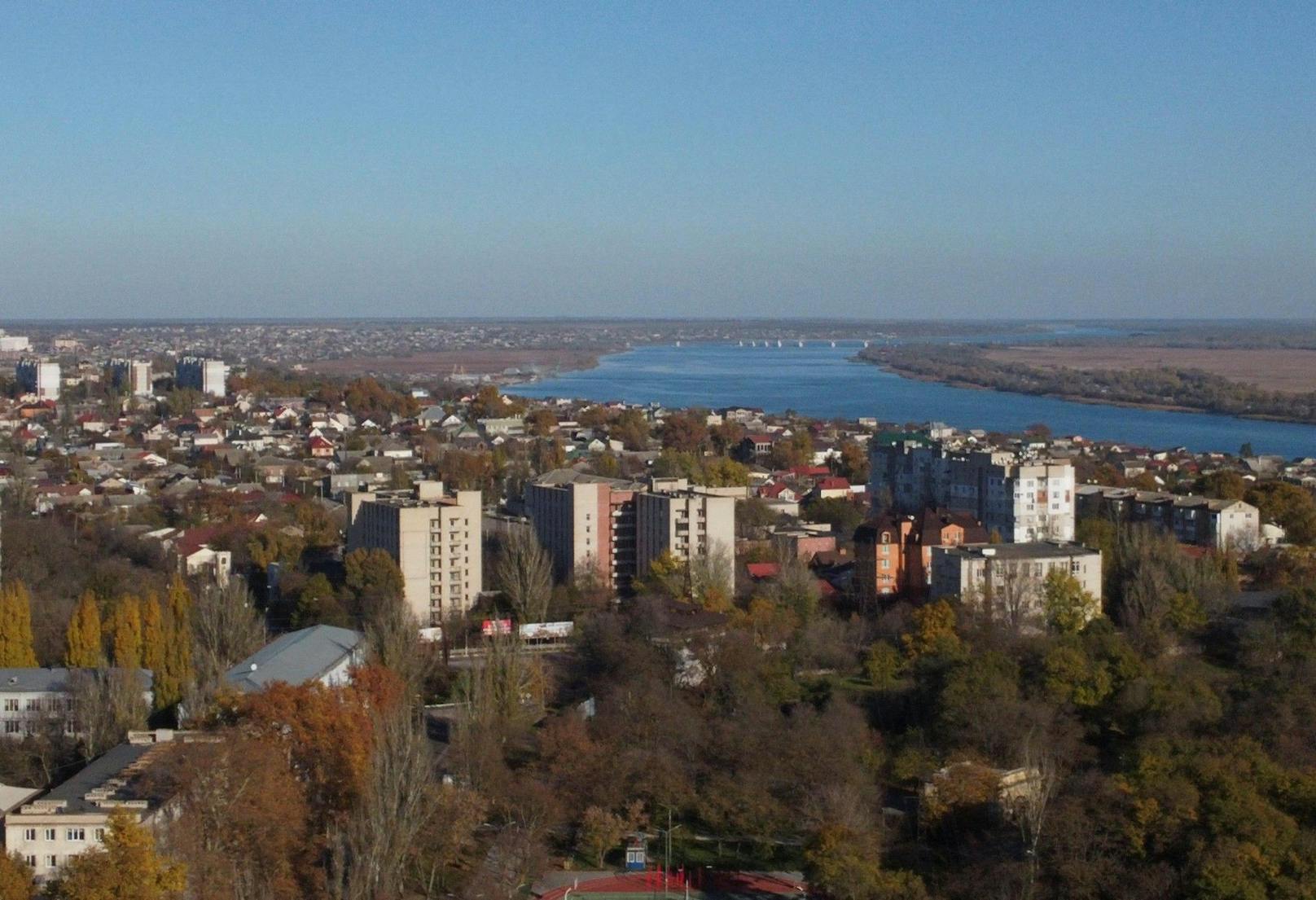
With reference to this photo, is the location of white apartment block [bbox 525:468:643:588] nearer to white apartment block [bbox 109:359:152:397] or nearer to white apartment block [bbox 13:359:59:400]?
white apartment block [bbox 109:359:152:397]

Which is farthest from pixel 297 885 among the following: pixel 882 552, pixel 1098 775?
pixel 882 552

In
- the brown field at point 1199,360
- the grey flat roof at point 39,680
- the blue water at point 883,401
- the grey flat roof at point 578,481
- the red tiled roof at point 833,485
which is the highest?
the grey flat roof at point 578,481

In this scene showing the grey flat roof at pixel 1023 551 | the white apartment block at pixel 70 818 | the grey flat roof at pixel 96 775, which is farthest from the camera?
the grey flat roof at pixel 1023 551

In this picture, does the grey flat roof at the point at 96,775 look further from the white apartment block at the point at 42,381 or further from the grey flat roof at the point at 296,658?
the white apartment block at the point at 42,381

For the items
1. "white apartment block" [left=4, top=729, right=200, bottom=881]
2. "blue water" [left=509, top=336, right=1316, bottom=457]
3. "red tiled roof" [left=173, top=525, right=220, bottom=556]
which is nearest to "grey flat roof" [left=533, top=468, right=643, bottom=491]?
"red tiled roof" [left=173, top=525, right=220, bottom=556]

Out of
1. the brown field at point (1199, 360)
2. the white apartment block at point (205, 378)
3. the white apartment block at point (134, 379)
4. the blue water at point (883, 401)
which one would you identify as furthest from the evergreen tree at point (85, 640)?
Result: the brown field at point (1199, 360)

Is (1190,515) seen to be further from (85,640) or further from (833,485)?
(85,640)
